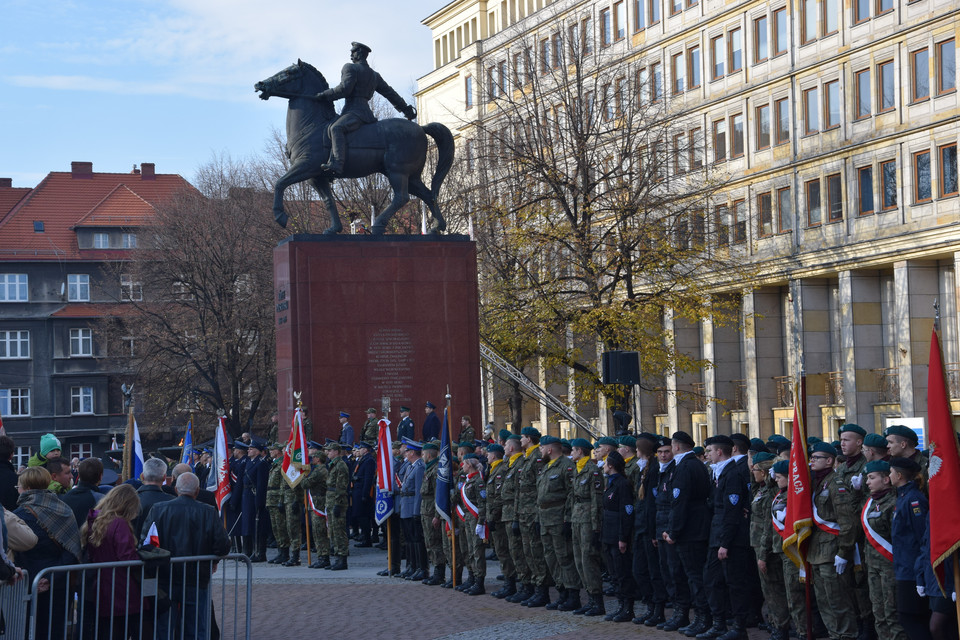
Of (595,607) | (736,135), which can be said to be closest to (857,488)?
(595,607)

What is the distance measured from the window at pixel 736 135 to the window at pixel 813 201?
13.5 feet

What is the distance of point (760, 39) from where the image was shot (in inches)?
1969

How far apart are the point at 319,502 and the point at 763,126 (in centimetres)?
3398

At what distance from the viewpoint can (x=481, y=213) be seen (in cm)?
3853

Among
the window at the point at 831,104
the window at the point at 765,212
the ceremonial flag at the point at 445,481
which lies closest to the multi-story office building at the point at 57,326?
the window at the point at 765,212

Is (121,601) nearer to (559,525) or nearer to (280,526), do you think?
(559,525)

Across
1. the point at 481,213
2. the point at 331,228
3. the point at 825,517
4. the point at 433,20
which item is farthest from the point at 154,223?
the point at 825,517

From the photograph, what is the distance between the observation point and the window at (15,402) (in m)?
77.2

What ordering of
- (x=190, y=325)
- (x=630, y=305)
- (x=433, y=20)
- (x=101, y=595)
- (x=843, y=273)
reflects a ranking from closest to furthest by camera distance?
(x=101, y=595) < (x=630, y=305) < (x=843, y=273) < (x=190, y=325) < (x=433, y=20)

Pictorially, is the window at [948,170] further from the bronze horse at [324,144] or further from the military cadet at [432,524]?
the military cadet at [432,524]

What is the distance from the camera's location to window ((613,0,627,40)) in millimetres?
57281

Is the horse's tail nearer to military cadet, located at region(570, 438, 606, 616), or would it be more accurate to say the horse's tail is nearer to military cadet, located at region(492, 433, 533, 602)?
military cadet, located at region(492, 433, 533, 602)

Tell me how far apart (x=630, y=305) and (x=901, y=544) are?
23.5m

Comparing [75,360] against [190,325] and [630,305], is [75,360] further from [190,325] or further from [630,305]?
[630,305]
